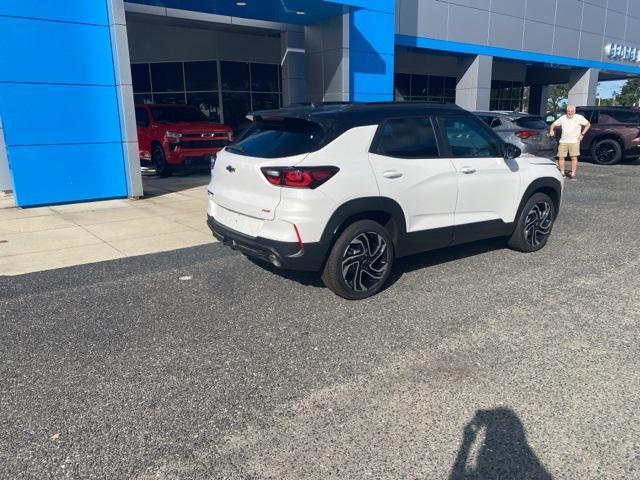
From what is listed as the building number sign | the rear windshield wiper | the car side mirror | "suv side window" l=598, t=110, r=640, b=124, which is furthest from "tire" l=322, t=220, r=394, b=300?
the building number sign

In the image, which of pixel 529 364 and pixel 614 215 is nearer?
pixel 529 364

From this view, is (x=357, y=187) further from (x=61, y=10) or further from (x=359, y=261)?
(x=61, y=10)

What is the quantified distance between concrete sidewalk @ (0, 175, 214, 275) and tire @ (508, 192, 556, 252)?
4004 mm

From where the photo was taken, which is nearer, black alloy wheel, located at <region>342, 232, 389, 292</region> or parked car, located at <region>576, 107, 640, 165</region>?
black alloy wheel, located at <region>342, 232, 389, 292</region>

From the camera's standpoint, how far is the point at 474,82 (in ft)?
66.4

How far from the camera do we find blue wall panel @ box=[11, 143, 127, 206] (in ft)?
30.1

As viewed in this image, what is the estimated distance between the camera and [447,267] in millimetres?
5680

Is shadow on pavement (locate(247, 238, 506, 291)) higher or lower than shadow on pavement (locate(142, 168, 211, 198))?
lower

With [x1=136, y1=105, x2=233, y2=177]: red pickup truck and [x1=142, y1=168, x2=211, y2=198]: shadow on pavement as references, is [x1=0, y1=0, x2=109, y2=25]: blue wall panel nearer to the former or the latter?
[x1=142, y1=168, x2=211, y2=198]: shadow on pavement

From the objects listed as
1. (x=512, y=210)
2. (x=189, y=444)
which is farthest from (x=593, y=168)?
(x=189, y=444)

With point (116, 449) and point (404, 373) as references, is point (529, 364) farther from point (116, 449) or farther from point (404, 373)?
point (116, 449)

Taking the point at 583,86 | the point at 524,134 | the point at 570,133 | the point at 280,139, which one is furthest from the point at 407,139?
the point at 583,86

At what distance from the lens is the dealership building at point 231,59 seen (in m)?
9.07

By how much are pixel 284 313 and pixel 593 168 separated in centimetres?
1399
